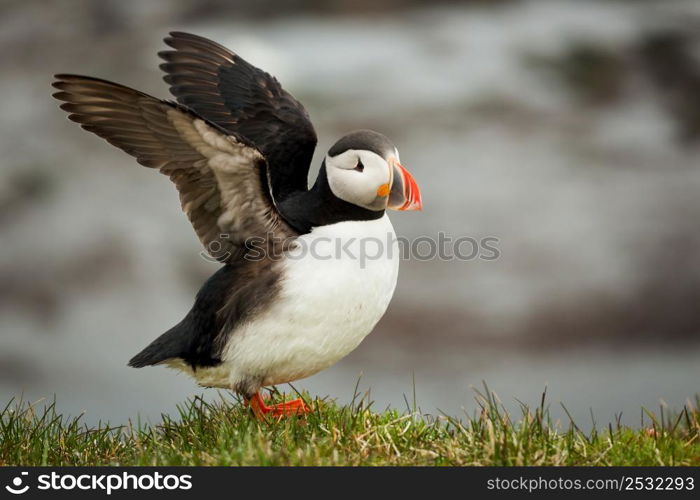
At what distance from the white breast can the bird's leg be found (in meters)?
0.19

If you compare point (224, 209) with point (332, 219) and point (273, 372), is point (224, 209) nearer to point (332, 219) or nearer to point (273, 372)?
point (332, 219)

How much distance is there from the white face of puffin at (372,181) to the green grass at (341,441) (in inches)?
46.8

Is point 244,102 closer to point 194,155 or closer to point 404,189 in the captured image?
point 194,155

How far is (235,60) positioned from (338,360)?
2.48 metres

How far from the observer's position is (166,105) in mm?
4164

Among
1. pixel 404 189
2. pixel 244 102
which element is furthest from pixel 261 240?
pixel 244 102

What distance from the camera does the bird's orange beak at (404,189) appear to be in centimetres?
445

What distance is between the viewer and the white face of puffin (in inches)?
176

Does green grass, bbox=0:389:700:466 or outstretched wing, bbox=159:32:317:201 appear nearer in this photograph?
green grass, bbox=0:389:700:466

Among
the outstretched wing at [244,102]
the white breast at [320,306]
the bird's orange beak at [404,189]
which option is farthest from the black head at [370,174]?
the outstretched wing at [244,102]

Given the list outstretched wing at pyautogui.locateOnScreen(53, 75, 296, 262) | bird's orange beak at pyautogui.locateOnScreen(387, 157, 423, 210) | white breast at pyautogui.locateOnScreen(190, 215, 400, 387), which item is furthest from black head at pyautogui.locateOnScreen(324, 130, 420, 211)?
outstretched wing at pyautogui.locateOnScreen(53, 75, 296, 262)

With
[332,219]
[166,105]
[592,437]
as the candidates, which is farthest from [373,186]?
[592,437]

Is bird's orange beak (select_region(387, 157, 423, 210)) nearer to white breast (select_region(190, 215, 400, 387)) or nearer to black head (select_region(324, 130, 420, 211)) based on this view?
black head (select_region(324, 130, 420, 211))

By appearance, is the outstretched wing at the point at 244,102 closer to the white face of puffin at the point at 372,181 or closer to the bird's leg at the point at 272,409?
the white face of puffin at the point at 372,181
